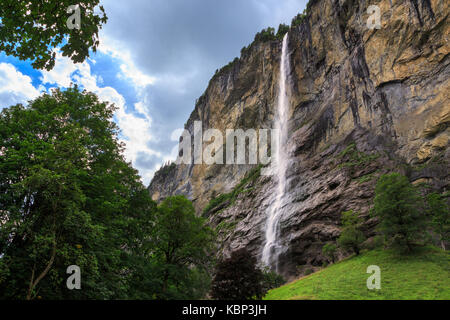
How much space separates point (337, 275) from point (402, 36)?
27742 millimetres

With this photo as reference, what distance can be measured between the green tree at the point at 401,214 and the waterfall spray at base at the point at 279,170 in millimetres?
13091

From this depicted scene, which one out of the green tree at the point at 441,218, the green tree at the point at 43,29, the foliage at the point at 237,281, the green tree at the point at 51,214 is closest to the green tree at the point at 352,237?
the green tree at the point at 441,218

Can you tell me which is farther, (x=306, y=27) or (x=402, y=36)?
(x=306, y=27)

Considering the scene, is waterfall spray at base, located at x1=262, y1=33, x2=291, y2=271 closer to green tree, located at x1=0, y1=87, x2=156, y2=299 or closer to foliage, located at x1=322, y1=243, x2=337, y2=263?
foliage, located at x1=322, y1=243, x2=337, y2=263

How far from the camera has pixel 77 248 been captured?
8.79m

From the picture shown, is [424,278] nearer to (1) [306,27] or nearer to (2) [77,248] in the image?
A: (2) [77,248]

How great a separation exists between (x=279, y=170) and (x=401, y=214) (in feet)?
78.5

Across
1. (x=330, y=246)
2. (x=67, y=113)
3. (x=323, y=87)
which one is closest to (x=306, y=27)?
(x=323, y=87)

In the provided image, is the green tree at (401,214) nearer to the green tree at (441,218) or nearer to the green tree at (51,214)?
the green tree at (441,218)

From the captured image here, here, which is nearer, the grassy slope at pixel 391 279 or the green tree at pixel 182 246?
the grassy slope at pixel 391 279

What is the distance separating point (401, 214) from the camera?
19891mm

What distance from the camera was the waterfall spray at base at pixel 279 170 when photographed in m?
31.6

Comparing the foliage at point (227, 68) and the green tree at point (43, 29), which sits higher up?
the foliage at point (227, 68)
